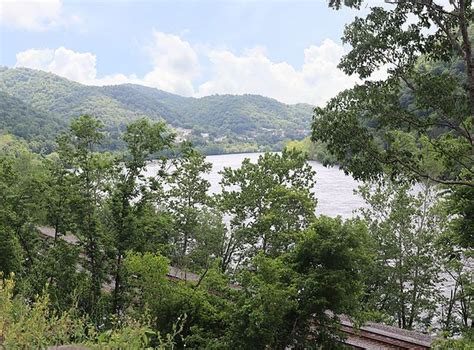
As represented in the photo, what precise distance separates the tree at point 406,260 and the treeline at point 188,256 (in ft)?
0.24

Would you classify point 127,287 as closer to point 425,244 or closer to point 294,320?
point 294,320

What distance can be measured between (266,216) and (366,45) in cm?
1031

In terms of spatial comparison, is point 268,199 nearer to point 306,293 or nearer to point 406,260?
point 406,260

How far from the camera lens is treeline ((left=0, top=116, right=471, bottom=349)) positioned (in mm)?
10445

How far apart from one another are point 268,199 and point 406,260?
24.9 ft

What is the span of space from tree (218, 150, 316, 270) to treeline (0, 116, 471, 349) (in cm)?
6

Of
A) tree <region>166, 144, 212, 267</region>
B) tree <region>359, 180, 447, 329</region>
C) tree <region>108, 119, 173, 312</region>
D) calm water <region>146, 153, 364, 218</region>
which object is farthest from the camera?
calm water <region>146, 153, 364, 218</region>

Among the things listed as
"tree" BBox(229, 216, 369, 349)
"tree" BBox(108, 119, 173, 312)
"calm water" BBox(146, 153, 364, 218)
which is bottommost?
"tree" BBox(229, 216, 369, 349)

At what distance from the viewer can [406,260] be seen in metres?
22.4

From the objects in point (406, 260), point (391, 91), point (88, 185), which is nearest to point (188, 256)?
point (88, 185)

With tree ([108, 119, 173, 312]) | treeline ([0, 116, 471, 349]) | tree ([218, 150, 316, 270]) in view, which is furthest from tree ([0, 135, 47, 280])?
tree ([218, 150, 316, 270])

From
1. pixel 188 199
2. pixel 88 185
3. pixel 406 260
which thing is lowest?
pixel 406 260

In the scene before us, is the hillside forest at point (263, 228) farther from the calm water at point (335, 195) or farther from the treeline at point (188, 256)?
the calm water at point (335, 195)

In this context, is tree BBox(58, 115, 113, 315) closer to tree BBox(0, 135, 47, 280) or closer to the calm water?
tree BBox(0, 135, 47, 280)
